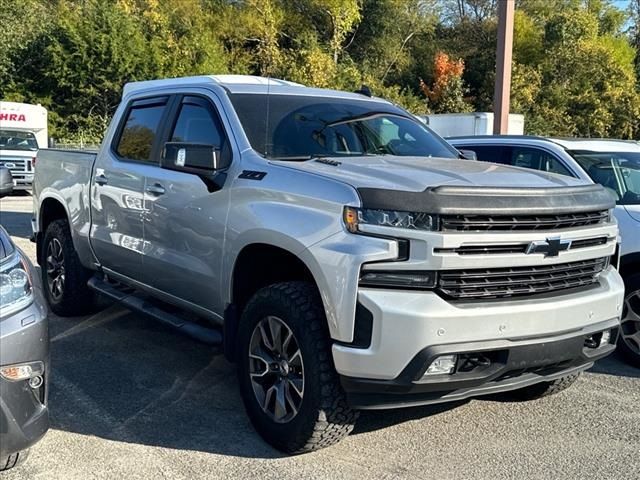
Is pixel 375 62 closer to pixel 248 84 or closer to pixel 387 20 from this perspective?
pixel 387 20

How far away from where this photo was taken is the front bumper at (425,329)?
10.3 feet

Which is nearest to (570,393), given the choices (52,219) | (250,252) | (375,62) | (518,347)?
(518,347)

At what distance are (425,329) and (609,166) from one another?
3.65 metres

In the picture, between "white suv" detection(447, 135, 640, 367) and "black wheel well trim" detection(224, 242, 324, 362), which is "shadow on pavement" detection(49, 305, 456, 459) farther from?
"white suv" detection(447, 135, 640, 367)

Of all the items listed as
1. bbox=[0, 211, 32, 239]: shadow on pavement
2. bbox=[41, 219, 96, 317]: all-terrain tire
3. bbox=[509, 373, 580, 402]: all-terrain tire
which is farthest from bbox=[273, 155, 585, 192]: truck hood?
bbox=[0, 211, 32, 239]: shadow on pavement

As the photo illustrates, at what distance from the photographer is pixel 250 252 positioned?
13.1ft

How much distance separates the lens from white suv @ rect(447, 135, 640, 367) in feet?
17.3

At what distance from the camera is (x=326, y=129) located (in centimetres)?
Answer: 455

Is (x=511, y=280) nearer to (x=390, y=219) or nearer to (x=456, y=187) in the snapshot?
(x=456, y=187)

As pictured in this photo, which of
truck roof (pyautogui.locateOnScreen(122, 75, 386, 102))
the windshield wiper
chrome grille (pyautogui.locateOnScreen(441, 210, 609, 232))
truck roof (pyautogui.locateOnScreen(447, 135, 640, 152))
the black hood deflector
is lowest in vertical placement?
chrome grille (pyautogui.locateOnScreen(441, 210, 609, 232))

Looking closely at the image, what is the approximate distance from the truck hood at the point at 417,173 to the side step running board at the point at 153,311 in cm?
120

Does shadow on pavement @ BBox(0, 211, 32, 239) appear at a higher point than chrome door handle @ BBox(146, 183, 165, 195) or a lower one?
lower

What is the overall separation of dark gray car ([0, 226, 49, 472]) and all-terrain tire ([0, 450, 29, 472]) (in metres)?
0.35

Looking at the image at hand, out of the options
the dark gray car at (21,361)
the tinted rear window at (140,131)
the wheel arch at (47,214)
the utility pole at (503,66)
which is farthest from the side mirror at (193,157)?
the utility pole at (503,66)
